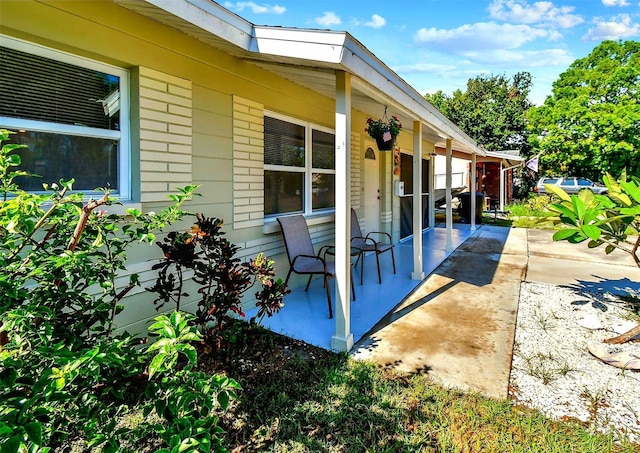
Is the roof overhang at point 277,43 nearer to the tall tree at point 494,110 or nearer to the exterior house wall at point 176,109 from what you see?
the exterior house wall at point 176,109

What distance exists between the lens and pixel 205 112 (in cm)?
341

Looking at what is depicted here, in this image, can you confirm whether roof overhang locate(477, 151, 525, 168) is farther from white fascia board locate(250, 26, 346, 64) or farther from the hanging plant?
white fascia board locate(250, 26, 346, 64)

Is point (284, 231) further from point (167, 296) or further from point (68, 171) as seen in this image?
point (68, 171)

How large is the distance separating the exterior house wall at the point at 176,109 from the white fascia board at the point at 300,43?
597 mm

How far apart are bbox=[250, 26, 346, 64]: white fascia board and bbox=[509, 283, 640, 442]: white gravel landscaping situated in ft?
9.46

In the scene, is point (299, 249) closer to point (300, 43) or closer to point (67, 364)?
point (300, 43)

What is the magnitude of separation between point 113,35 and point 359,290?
12.4 feet

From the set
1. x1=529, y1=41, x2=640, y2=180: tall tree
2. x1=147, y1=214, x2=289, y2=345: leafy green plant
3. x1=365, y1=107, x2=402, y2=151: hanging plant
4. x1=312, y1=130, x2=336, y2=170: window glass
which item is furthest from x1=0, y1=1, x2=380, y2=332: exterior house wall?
x1=529, y1=41, x2=640, y2=180: tall tree

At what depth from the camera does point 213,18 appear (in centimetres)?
277

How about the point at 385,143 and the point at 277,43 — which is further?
the point at 385,143

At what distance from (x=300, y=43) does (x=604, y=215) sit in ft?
10.7

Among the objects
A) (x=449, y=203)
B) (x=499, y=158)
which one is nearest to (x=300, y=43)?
(x=449, y=203)

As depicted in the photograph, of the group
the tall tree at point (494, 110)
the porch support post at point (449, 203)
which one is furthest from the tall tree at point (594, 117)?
the porch support post at point (449, 203)

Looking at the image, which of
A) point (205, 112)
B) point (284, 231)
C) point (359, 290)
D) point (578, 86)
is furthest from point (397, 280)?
point (578, 86)
